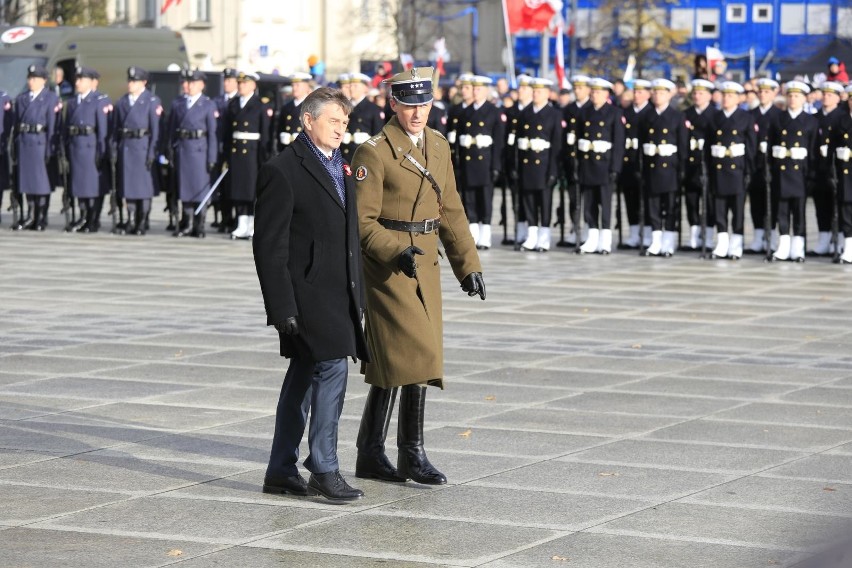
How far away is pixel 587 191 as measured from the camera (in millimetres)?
20250

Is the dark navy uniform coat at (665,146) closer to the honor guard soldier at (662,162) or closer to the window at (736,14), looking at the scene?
the honor guard soldier at (662,162)

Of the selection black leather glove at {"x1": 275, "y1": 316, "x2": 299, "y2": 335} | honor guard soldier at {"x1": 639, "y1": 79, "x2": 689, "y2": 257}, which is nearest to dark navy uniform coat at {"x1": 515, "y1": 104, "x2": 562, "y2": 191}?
honor guard soldier at {"x1": 639, "y1": 79, "x2": 689, "y2": 257}

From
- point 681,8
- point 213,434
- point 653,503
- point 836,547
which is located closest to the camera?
point 836,547

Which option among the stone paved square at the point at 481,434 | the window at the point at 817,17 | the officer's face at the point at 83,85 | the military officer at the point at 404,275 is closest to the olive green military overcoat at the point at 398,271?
the military officer at the point at 404,275

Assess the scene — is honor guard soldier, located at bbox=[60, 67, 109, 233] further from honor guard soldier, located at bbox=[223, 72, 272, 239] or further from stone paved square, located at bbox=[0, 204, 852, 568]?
stone paved square, located at bbox=[0, 204, 852, 568]

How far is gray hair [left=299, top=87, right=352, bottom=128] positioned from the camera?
7465 millimetres

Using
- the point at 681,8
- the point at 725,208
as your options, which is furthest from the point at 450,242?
the point at 681,8

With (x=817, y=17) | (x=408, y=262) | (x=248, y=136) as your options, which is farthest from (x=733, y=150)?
(x=817, y=17)

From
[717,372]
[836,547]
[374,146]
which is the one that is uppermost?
[374,146]

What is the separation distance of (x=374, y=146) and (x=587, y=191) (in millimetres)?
12448

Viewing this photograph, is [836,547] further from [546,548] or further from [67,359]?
[67,359]

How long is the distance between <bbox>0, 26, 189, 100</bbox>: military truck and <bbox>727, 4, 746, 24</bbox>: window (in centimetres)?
3616

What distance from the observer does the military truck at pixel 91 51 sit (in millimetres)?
28938

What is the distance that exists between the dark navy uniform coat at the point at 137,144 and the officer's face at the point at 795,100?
7.31 meters
